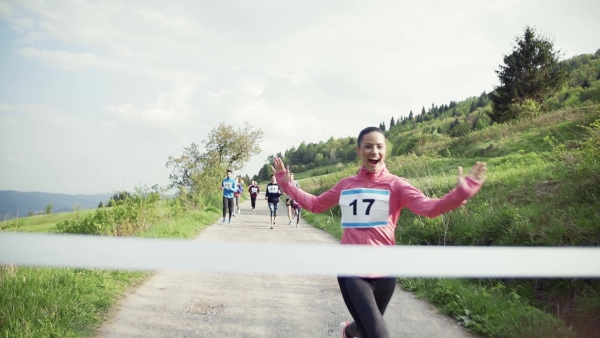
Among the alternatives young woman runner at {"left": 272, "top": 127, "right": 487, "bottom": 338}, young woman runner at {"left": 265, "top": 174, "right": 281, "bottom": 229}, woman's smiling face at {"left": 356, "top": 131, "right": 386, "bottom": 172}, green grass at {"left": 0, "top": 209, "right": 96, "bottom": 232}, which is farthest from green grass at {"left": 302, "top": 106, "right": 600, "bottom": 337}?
green grass at {"left": 0, "top": 209, "right": 96, "bottom": 232}

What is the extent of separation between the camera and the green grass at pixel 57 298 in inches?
135

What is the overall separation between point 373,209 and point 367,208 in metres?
0.05

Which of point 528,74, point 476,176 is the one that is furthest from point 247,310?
point 528,74

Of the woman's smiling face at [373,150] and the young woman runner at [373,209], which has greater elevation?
the woman's smiling face at [373,150]

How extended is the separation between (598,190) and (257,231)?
937 centimetres

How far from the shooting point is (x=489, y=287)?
5.24 metres

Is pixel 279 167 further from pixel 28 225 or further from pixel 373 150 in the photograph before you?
pixel 28 225

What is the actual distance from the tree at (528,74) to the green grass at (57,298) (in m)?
36.1

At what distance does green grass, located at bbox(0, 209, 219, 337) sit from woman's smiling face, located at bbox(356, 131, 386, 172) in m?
3.26

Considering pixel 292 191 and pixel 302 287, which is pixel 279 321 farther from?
pixel 292 191

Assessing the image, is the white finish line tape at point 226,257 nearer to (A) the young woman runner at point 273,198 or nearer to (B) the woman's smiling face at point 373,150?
(B) the woman's smiling face at point 373,150

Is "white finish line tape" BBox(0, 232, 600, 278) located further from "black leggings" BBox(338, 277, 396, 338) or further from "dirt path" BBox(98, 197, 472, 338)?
"dirt path" BBox(98, 197, 472, 338)

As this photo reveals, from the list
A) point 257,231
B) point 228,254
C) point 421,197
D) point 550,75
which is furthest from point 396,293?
point 550,75

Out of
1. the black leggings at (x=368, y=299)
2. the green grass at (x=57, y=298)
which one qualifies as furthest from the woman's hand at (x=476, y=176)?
the green grass at (x=57, y=298)
